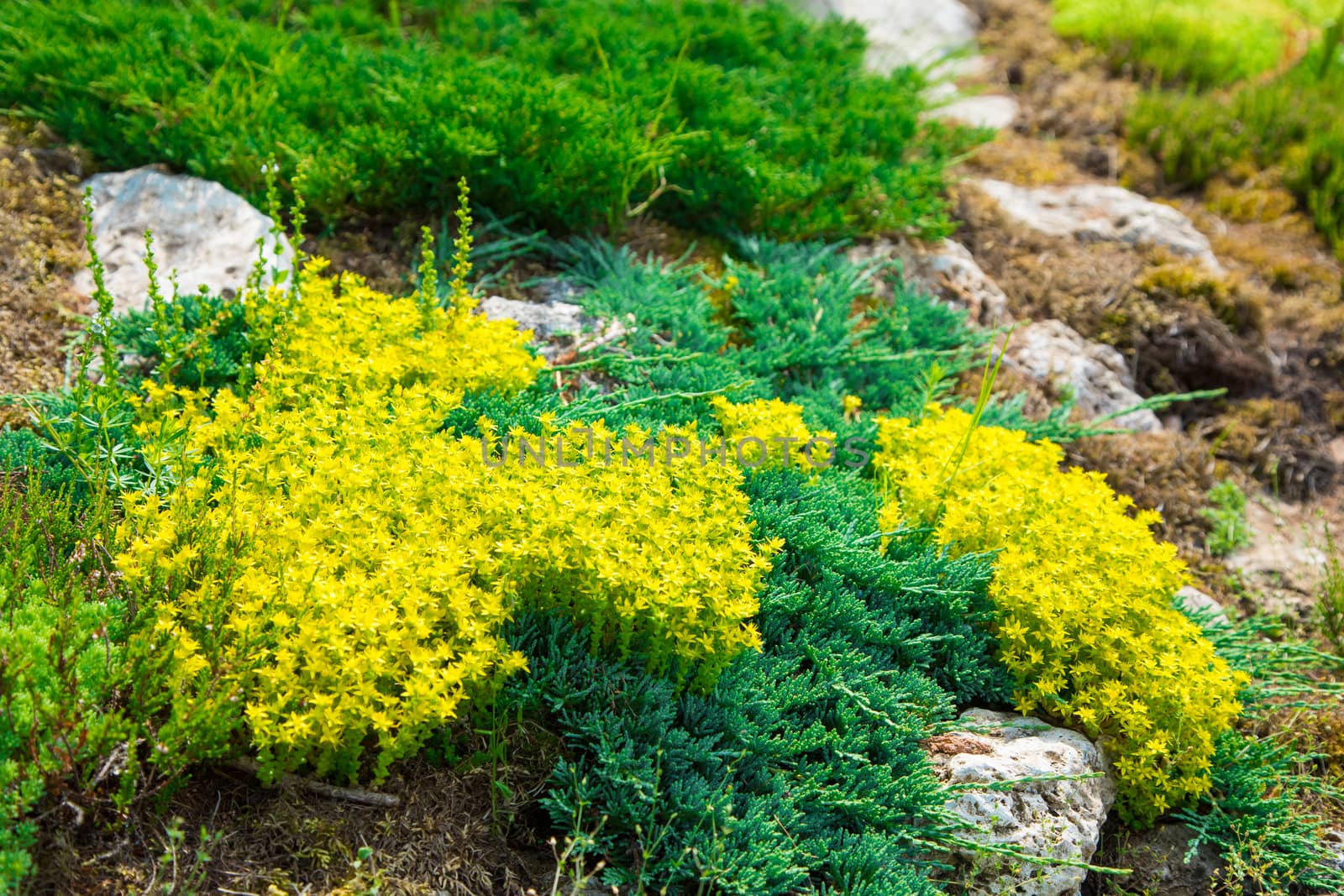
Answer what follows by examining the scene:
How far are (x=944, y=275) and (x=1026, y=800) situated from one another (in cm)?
275

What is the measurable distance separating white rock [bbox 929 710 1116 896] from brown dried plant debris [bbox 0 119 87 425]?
318 cm

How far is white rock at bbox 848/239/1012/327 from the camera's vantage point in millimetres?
4781

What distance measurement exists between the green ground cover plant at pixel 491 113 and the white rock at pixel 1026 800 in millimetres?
2608

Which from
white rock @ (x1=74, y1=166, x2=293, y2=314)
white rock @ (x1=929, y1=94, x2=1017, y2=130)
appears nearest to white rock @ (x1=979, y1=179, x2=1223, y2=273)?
white rock @ (x1=929, y1=94, x2=1017, y2=130)

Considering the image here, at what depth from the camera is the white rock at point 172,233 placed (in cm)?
389

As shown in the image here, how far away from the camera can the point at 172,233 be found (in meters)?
4.03

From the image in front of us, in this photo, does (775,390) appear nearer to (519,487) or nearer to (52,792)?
(519,487)

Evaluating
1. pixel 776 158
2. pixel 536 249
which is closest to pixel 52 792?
pixel 536 249

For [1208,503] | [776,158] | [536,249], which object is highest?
[776,158]

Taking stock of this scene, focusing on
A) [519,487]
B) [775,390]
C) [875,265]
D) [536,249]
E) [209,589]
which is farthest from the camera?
[875,265]

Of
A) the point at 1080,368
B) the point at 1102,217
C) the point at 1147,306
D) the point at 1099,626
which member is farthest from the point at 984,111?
the point at 1099,626

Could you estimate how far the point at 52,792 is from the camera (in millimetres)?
2180

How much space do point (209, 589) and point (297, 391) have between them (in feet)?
2.85

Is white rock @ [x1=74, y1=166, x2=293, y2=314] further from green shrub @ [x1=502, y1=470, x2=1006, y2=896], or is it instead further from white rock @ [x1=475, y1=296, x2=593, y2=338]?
green shrub @ [x1=502, y1=470, x2=1006, y2=896]
